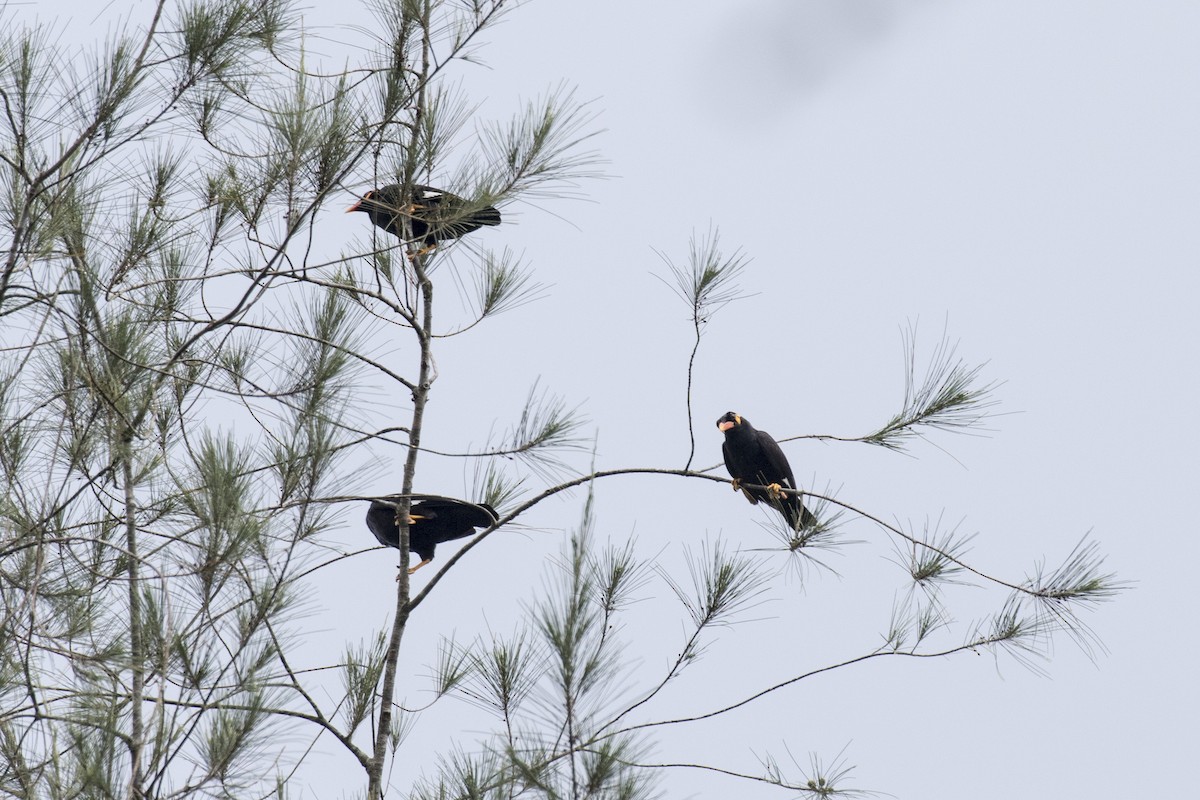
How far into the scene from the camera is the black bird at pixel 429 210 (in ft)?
9.98

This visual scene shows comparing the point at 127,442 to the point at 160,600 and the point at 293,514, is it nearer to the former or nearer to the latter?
the point at 293,514

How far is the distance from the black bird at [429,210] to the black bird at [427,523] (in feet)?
2.47

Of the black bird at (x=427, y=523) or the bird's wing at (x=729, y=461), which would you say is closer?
the black bird at (x=427, y=523)

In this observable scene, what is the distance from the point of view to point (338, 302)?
128 inches

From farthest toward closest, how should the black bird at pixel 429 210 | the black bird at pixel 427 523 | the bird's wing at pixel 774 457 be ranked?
the bird's wing at pixel 774 457 < the black bird at pixel 427 523 < the black bird at pixel 429 210

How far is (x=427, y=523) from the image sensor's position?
3.84 metres

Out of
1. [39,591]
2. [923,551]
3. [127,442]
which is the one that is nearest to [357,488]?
[127,442]

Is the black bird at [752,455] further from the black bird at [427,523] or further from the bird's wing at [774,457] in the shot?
the black bird at [427,523]

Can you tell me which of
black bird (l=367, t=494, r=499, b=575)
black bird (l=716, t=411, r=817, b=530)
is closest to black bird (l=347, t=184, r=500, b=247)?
black bird (l=367, t=494, r=499, b=575)

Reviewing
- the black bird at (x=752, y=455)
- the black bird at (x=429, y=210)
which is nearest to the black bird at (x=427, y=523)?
the black bird at (x=429, y=210)

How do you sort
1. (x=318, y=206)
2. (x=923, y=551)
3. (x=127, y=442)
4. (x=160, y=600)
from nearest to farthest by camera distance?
(x=160, y=600) → (x=318, y=206) → (x=127, y=442) → (x=923, y=551)

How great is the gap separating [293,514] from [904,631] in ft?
4.83

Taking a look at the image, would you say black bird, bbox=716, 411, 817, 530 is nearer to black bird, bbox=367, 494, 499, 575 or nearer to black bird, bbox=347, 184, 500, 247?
black bird, bbox=367, 494, 499, 575

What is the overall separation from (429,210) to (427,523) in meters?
1.08
